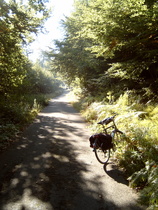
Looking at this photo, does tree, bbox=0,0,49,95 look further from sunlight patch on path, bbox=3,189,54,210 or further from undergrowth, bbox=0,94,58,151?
sunlight patch on path, bbox=3,189,54,210

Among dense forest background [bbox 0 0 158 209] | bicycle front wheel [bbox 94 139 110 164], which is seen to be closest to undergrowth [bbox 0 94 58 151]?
dense forest background [bbox 0 0 158 209]

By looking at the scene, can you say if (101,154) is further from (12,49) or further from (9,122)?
(12,49)

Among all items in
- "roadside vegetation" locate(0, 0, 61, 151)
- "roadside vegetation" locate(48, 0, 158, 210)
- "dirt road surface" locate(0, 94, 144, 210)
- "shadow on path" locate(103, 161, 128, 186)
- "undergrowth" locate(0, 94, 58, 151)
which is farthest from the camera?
"roadside vegetation" locate(0, 0, 61, 151)

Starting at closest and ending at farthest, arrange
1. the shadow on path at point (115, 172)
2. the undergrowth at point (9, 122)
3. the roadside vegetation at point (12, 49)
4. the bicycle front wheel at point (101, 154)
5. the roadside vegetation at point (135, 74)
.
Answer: the roadside vegetation at point (135, 74) → the shadow on path at point (115, 172) → the bicycle front wheel at point (101, 154) → the undergrowth at point (9, 122) → the roadside vegetation at point (12, 49)

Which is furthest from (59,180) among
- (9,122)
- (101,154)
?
(9,122)

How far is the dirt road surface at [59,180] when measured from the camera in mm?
3554

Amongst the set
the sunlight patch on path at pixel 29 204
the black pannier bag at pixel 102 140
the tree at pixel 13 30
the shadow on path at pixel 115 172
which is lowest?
the sunlight patch on path at pixel 29 204

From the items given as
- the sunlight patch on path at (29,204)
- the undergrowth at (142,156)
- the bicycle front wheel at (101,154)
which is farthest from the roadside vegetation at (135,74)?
the sunlight patch on path at (29,204)

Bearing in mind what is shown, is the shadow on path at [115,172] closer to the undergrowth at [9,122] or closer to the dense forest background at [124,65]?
the dense forest background at [124,65]

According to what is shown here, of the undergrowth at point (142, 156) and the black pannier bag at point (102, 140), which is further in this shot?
the black pannier bag at point (102, 140)

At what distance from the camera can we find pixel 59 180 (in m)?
4.49

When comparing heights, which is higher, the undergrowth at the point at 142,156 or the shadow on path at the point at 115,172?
the undergrowth at the point at 142,156

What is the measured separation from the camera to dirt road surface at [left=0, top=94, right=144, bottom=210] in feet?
11.7

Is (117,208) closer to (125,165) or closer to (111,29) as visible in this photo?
(125,165)
